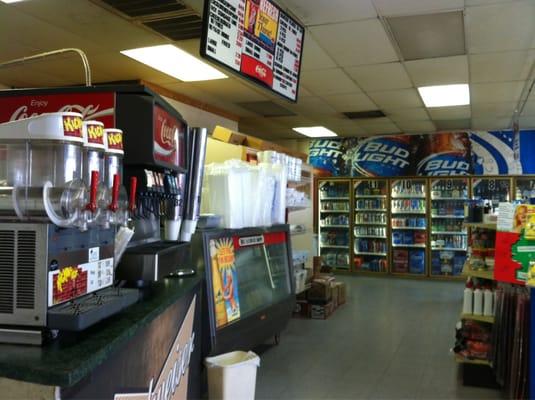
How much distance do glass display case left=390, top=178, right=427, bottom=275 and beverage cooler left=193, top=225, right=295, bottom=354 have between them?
258 inches

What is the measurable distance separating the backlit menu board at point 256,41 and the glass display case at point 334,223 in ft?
25.2

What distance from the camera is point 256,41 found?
3363 millimetres

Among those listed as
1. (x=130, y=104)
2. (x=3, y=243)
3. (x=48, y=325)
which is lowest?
(x=48, y=325)

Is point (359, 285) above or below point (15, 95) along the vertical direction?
below

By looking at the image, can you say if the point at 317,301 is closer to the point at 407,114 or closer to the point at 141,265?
the point at 407,114

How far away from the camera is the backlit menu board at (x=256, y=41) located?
2965 mm

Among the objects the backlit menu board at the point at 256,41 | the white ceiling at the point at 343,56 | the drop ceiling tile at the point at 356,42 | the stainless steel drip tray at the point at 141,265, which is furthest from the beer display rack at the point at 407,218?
the stainless steel drip tray at the point at 141,265

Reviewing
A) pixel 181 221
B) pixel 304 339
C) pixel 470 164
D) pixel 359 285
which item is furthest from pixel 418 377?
pixel 470 164

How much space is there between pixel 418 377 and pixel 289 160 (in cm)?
271

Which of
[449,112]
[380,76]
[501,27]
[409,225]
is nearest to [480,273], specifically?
[501,27]

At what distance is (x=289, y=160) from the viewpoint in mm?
5828

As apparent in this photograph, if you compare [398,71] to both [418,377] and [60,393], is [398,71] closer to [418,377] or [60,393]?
[418,377]

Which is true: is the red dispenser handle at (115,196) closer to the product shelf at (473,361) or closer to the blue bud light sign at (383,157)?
the product shelf at (473,361)

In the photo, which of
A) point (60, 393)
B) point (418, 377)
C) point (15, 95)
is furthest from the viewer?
point (418, 377)
